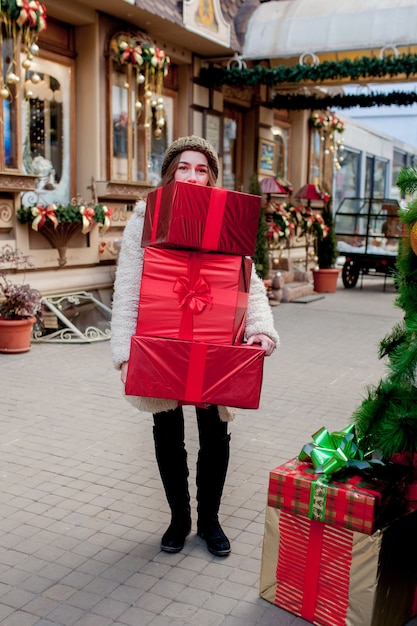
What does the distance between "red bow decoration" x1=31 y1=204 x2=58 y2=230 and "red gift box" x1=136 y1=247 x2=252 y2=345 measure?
18.6ft

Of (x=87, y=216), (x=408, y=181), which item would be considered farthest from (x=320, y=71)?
(x=408, y=181)

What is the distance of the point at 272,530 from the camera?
2838 millimetres

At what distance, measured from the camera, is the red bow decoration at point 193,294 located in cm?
284

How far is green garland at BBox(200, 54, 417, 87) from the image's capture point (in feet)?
35.0

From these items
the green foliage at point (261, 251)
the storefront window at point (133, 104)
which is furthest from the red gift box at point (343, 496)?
the green foliage at point (261, 251)

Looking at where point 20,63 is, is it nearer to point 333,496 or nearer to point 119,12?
point 119,12

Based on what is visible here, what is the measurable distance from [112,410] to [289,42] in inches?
341

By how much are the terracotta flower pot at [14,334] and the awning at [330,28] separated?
6.98m

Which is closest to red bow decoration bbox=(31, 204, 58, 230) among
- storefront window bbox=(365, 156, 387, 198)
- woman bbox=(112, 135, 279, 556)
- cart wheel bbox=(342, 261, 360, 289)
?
woman bbox=(112, 135, 279, 556)

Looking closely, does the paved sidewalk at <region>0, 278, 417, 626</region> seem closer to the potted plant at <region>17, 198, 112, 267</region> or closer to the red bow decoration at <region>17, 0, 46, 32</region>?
the potted plant at <region>17, 198, 112, 267</region>

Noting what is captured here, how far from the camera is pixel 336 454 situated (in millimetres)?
2789

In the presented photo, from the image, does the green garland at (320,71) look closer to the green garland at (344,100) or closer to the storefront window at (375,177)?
the green garland at (344,100)

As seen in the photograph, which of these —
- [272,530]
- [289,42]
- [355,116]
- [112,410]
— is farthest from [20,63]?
[355,116]

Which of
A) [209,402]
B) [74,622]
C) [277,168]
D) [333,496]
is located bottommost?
[74,622]
